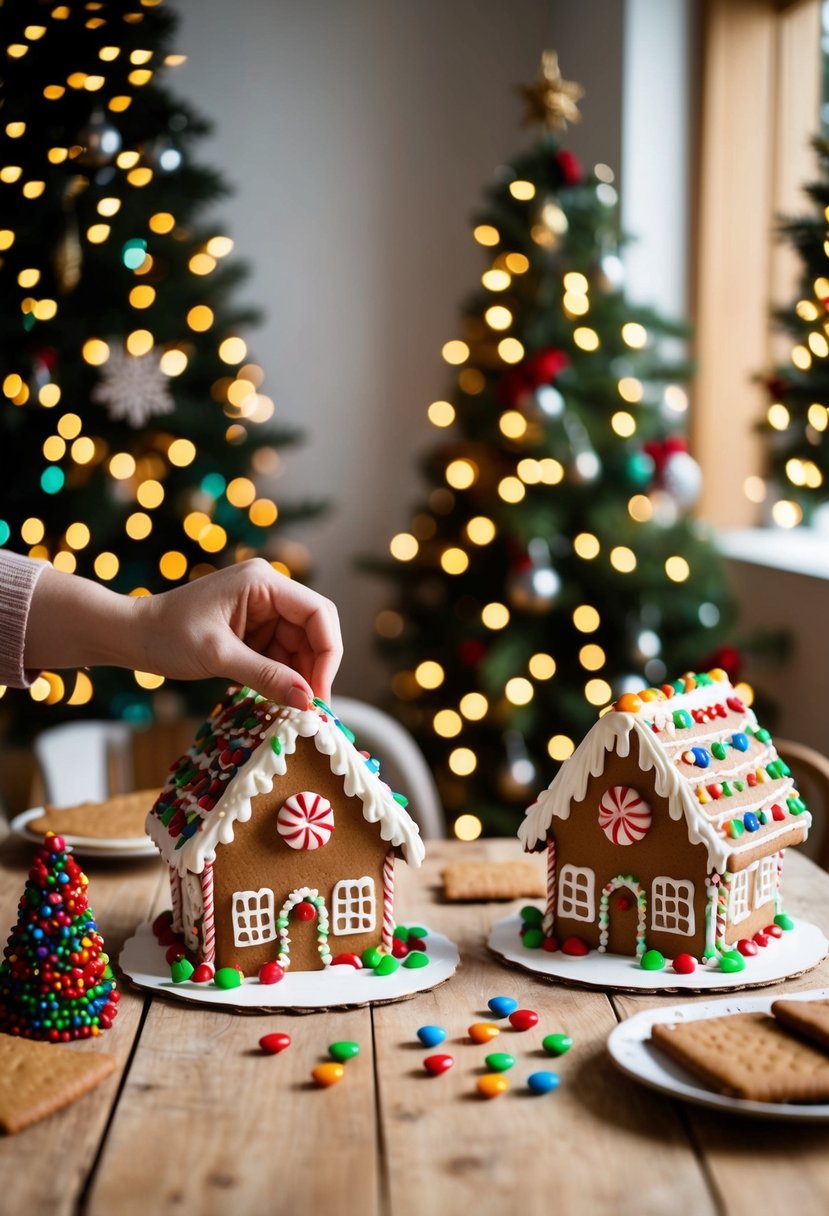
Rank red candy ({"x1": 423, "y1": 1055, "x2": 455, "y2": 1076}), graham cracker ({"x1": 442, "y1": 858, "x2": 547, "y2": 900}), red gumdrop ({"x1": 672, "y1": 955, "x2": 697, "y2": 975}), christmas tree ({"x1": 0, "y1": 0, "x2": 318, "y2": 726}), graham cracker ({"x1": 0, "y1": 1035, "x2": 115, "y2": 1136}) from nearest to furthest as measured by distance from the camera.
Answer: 1. graham cracker ({"x1": 0, "y1": 1035, "x2": 115, "y2": 1136})
2. red candy ({"x1": 423, "y1": 1055, "x2": 455, "y2": 1076})
3. red gumdrop ({"x1": 672, "y1": 955, "x2": 697, "y2": 975})
4. graham cracker ({"x1": 442, "y1": 858, "x2": 547, "y2": 900})
5. christmas tree ({"x1": 0, "y1": 0, "x2": 318, "y2": 726})

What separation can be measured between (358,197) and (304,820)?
3.42 meters

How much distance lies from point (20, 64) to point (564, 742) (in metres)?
2.29

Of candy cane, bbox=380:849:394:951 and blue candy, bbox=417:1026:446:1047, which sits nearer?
blue candy, bbox=417:1026:446:1047

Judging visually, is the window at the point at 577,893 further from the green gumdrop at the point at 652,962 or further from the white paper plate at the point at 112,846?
the white paper plate at the point at 112,846

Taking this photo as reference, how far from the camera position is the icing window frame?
134cm

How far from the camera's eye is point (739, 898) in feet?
4.52

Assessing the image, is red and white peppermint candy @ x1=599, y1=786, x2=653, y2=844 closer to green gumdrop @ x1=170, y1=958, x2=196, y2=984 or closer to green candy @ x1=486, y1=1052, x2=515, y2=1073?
green candy @ x1=486, y1=1052, x2=515, y2=1073

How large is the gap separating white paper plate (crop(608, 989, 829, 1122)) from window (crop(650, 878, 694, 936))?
0.11 m

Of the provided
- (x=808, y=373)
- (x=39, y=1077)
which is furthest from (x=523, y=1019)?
(x=808, y=373)

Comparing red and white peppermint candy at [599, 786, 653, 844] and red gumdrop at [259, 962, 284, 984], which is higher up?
red and white peppermint candy at [599, 786, 653, 844]

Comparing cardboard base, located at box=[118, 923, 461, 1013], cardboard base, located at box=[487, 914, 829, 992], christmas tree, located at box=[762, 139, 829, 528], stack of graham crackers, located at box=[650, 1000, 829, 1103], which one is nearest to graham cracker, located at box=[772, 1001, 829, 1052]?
stack of graham crackers, located at box=[650, 1000, 829, 1103]

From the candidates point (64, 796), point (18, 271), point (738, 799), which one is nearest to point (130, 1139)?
point (738, 799)

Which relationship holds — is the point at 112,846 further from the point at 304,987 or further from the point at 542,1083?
the point at 542,1083

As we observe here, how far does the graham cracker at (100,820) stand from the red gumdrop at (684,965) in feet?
2.73
